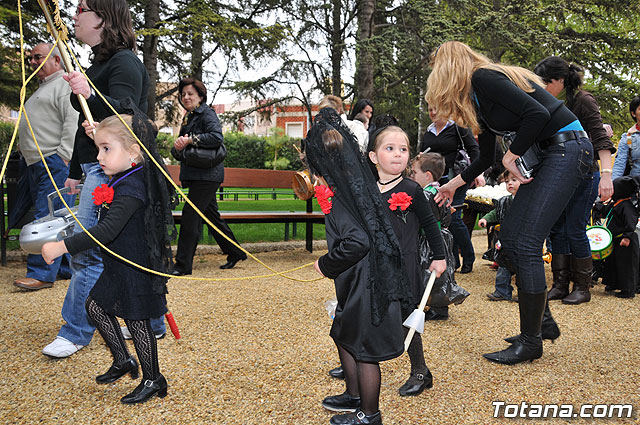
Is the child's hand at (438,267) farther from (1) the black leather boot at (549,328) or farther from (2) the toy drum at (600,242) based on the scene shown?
(2) the toy drum at (600,242)

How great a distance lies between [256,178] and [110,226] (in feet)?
18.4

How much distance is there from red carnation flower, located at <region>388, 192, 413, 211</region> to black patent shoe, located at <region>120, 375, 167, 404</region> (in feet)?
4.89

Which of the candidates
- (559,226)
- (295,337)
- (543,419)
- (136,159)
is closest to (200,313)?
(295,337)

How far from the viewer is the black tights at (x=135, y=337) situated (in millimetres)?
2594

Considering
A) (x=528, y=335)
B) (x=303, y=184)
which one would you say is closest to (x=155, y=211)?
(x=528, y=335)

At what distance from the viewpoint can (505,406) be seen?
2.59 metres

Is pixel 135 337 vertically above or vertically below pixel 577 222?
below

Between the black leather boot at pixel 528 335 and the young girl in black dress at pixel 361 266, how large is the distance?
1.25 m

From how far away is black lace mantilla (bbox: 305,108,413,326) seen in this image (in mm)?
2221

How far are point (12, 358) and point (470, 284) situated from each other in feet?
14.4

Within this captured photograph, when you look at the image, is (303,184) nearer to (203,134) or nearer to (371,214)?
(203,134)

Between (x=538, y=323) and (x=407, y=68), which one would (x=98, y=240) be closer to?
(x=538, y=323)

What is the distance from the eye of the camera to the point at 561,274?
5.00 metres

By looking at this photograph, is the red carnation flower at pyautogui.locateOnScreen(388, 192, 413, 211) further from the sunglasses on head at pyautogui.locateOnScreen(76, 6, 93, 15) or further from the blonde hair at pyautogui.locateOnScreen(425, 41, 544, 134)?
the sunglasses on head at pyautogui.locateOnScreen(76, 6, 93, 15)
